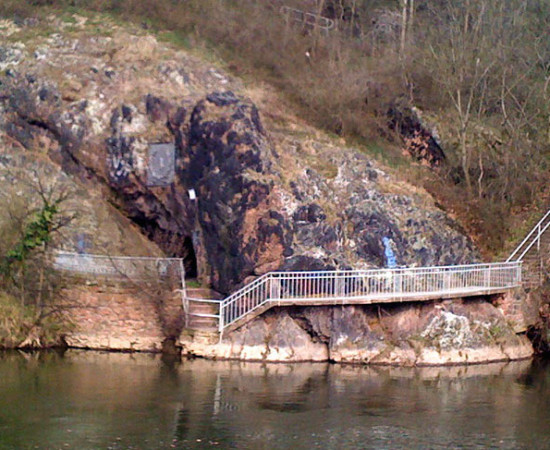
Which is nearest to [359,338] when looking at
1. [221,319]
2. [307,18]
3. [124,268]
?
[221,319]

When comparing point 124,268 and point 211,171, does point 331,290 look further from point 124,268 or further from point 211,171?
point 124,268

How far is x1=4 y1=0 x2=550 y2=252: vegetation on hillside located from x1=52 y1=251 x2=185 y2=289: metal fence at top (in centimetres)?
940

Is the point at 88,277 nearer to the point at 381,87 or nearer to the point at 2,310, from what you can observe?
the point at 2,310

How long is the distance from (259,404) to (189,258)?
35.5ft

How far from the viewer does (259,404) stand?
77.1 ft

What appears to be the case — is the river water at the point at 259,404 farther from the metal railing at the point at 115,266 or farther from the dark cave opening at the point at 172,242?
the dark cave opening at the point at 172,242

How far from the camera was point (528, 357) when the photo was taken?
30531 millimetres

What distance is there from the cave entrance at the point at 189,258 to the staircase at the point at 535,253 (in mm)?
9932

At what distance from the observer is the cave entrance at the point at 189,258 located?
33125 millimetres

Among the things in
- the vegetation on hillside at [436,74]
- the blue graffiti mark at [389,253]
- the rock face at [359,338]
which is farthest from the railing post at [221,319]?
the vegetation on hillside at [436,74]

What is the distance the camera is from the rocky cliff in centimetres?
3005

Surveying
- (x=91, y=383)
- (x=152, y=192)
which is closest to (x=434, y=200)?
(x=152, y=192)

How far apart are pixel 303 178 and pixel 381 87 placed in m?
8.35

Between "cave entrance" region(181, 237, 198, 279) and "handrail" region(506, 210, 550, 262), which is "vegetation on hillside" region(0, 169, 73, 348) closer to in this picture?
"cave entrance" region(181, 237, 198, 279)
